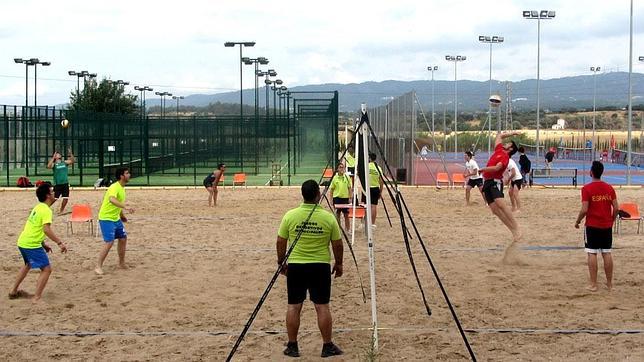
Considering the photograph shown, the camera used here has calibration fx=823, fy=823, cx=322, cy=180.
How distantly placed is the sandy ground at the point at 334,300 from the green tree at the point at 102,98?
168 ft

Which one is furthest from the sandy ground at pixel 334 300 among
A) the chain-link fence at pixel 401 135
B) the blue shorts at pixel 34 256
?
the chain-link fence at pixel 401 135

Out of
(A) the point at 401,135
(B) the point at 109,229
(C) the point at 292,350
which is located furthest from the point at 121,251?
(A) the point at 401,135

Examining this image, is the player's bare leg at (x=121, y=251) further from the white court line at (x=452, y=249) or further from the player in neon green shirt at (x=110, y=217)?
the white court line at (x=452, y=249)

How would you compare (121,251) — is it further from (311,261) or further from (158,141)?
(158,141)

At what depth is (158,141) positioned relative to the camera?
36781mm

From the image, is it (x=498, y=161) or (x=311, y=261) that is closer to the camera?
(x=311, y=261)

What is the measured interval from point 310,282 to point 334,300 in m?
2.59

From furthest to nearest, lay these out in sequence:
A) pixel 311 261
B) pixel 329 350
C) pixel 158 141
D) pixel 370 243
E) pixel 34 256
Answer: pixel 158 141 < pixel 34 256 < pixel 370 243 < pixel 329 350 < pixel 311 261

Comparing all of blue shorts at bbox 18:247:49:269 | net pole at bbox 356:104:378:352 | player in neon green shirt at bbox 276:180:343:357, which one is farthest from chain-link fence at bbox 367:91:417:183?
player in neon green shirt at bbox 276:180:343:357

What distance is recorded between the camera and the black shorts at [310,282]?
7.14 meters

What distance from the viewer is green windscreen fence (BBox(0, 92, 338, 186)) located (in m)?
33.3

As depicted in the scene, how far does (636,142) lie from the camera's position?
67.1m

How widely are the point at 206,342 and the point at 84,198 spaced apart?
17.8 metres

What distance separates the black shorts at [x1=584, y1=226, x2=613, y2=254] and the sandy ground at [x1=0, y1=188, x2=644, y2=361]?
1.83 feet
